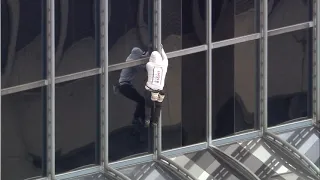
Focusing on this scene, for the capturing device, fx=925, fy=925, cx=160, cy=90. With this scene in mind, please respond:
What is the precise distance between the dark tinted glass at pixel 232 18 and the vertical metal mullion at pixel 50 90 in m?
2.65

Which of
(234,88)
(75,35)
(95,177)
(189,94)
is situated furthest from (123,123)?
(234,88)

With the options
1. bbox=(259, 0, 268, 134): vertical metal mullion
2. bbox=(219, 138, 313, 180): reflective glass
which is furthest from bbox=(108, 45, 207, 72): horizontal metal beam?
bbox=(219, 138, 313, 180): reflective glass

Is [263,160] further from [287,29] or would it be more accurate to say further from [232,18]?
[232,18]

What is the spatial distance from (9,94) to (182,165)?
10.1ft

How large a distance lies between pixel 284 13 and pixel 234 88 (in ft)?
5.12

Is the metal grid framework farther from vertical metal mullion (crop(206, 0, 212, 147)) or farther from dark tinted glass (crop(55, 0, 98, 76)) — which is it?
dark tinted glass (crop(55, 0, 98, 76))

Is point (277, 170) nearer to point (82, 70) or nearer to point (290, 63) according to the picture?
point (290, 63)

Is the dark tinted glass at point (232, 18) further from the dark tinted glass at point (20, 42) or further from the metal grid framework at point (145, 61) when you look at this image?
the dark tinted glass at point (20, 42)

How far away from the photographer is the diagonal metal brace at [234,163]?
14.3 meters

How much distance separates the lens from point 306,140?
1551 cm

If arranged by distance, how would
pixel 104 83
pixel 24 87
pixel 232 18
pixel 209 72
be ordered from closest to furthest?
1. pixel 24 87
2. pixel 104 83
3. pixel 209 72
4. pixel 232 18

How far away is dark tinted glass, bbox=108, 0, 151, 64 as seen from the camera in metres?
13.4

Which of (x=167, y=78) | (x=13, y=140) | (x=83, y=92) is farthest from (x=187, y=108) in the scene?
(x=13, y=140)

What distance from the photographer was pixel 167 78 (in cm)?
1404
